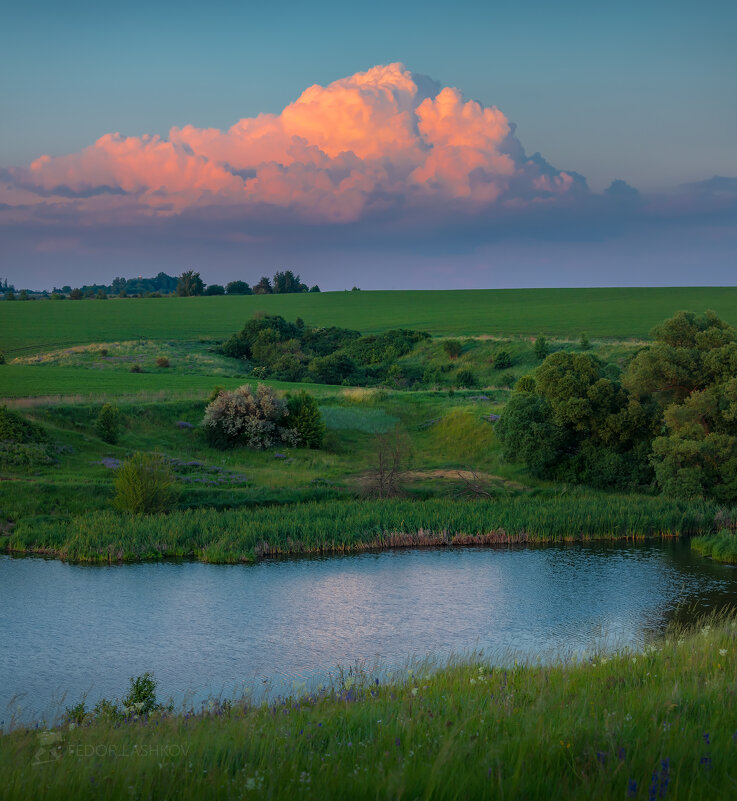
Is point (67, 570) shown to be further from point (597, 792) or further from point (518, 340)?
point (518, 340)

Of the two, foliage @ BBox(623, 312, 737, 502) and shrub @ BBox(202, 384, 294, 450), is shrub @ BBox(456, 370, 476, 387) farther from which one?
foliage @ BBox(623, 312, 737, 502)

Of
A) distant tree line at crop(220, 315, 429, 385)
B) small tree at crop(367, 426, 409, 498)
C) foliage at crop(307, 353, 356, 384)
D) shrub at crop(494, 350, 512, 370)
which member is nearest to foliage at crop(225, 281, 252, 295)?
distant tree line at crop(220, 315, 429, 385)

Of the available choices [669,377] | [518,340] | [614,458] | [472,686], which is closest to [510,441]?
[614,458]

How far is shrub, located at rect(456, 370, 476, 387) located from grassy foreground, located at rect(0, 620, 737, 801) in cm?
6288

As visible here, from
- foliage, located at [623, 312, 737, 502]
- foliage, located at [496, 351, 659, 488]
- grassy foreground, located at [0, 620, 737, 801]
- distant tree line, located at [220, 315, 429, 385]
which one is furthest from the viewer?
distant tree line, located at [220, 315, 429, 385]

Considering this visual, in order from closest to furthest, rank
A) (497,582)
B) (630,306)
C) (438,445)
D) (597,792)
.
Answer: (597,792) → (497,582) → (438,445) → (630,306)

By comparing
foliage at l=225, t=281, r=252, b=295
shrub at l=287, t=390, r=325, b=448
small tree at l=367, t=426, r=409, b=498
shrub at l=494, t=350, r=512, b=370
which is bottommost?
small tree at l=367, t=426, r=409, b=498

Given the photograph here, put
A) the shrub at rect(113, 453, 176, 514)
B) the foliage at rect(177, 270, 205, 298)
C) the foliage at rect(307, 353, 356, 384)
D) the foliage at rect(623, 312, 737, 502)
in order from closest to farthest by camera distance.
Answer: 1. the shrub at rect(113, 453, 176, 514)
2. the foliage at rect(623, 312, 737, 502)
3. the foliage at rect(307, 353, 356, 384)
4. the foliage at rect(177, 270, 205, 298)

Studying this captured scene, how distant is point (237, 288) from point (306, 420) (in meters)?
121

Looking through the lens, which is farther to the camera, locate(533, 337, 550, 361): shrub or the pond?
locate(533, 337, 550, 361): shrub

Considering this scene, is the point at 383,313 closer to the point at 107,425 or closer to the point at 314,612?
the point at 107,425

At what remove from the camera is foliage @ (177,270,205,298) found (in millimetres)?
156875

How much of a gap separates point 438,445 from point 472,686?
36620 millimetres

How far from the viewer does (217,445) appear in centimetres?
4394
